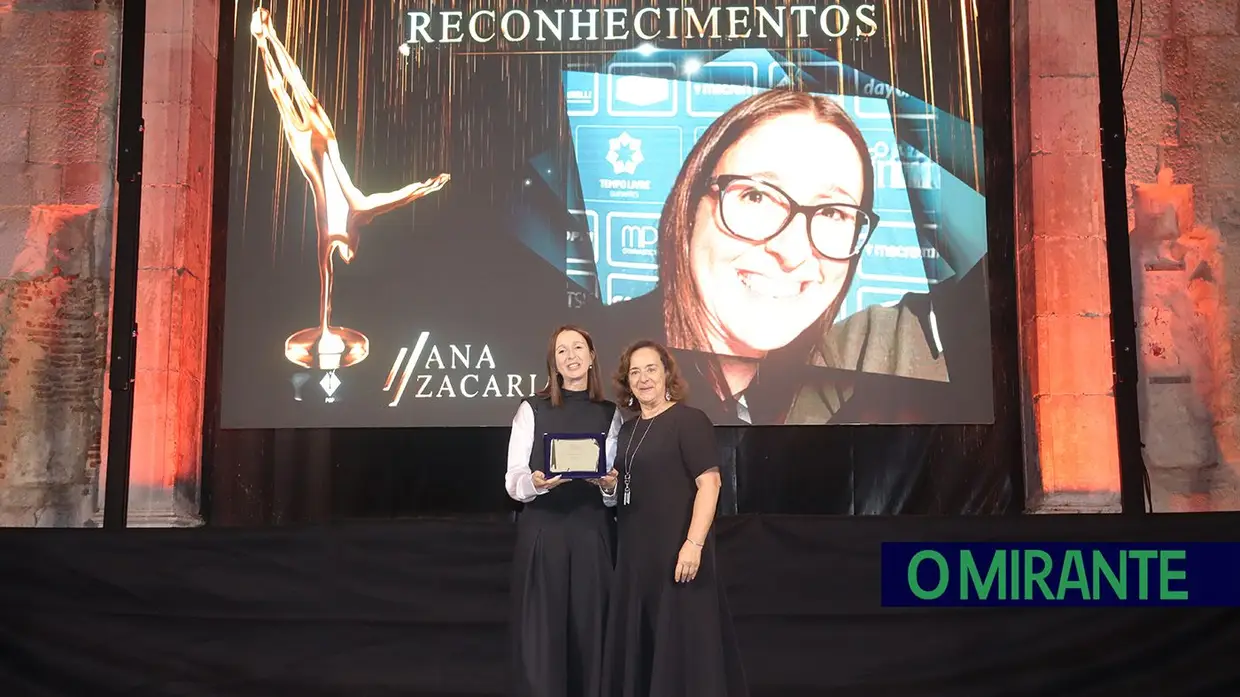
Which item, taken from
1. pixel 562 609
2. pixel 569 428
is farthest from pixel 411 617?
pixel 569 428

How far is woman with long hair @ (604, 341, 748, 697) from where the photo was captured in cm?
387

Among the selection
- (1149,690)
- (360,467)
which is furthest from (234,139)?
(1149,690)

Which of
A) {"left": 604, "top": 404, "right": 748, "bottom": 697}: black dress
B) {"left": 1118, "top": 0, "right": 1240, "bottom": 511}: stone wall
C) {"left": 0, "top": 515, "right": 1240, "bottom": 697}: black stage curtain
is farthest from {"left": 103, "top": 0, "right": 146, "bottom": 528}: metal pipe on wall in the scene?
{"left": 1118, "top": 0, "right": 1240, "bottom": 511}: stone wall

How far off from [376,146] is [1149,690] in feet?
16.7

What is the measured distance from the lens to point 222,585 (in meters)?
4.89

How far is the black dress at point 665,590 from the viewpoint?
3871mm

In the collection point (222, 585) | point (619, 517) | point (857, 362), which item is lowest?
point (222, 585)

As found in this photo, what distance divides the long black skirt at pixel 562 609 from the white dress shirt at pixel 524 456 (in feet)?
0.45

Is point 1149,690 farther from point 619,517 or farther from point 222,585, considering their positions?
point 222,585

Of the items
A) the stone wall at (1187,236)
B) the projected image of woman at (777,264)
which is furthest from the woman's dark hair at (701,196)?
the stone wall at (1187,236)

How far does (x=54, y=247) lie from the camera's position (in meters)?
7.39

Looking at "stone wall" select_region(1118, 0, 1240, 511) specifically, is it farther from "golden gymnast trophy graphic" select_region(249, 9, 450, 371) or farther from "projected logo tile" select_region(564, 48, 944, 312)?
"golden gymnast trophy graphic" select_region(249, 9, 450, 371)

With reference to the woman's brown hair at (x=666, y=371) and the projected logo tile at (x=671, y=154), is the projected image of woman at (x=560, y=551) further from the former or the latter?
the projected logo tile at (x=671, y=154)

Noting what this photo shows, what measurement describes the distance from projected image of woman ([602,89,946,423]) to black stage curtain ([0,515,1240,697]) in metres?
2.28
